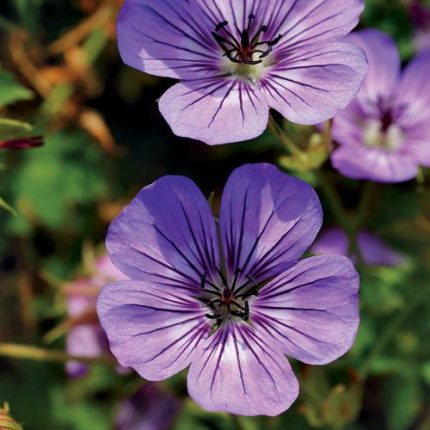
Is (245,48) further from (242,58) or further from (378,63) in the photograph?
(378,63)

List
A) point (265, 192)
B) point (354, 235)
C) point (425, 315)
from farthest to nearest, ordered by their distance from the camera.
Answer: point (425, 315) → point (354, 235) → point (265, 192)

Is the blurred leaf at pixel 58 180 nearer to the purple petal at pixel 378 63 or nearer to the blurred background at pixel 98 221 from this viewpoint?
the blurred background at pixel 98 221

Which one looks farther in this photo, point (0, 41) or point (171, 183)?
point (0, 41)

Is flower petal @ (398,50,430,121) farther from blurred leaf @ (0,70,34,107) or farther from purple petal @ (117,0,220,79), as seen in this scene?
blurred leaf @ (0,70,34,107)

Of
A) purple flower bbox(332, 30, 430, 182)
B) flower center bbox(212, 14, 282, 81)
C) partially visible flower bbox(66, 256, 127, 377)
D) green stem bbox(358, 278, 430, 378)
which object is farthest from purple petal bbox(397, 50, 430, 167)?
partially visible flower bbox(66, 256, 127, 377)

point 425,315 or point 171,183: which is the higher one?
point 171,183

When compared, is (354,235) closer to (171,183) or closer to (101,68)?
(171,183)

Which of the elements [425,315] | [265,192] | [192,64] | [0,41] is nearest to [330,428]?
[425,315]
